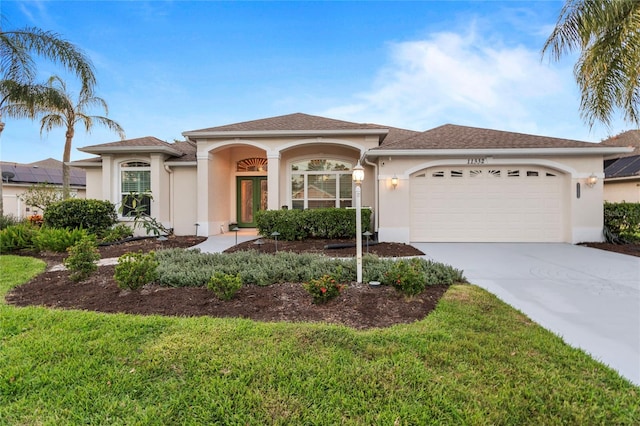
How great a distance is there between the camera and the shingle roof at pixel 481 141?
31.9 ft

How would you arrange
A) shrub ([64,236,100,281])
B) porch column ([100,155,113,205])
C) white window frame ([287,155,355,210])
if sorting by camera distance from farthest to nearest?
1. white window frame ([287,155,355,210])
2. porch column ([100,155,113,205])
3. shrub ([64,236,100,281])

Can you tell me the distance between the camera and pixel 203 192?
38.9ft

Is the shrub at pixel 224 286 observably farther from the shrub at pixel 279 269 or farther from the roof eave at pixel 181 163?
the roof eave at pixel 181 163

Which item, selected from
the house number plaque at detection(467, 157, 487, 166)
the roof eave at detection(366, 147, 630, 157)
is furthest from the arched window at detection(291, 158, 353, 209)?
the house number plaque at detection(467, 157, 487, 166)

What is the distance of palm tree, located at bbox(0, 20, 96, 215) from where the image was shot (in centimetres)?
1015

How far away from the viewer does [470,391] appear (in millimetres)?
2293

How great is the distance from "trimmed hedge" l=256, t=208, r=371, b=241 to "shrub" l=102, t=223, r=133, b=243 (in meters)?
4.90

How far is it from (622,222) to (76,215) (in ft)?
59.3

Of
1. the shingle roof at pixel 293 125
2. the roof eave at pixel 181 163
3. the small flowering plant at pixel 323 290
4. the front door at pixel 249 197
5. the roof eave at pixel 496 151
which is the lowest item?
the small flowering plant at pixel 323 290

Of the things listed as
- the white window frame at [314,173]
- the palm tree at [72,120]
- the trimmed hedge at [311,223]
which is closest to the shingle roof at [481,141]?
the trimmed hedge at [311,223]

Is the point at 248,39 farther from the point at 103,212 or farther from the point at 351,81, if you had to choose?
the point at 103,212

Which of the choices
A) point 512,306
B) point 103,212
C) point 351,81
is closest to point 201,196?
point 103,212

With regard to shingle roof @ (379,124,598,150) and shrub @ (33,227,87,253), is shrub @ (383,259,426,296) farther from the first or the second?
shrub @ (33,227,87,253)

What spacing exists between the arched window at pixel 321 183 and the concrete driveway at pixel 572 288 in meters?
4.94
